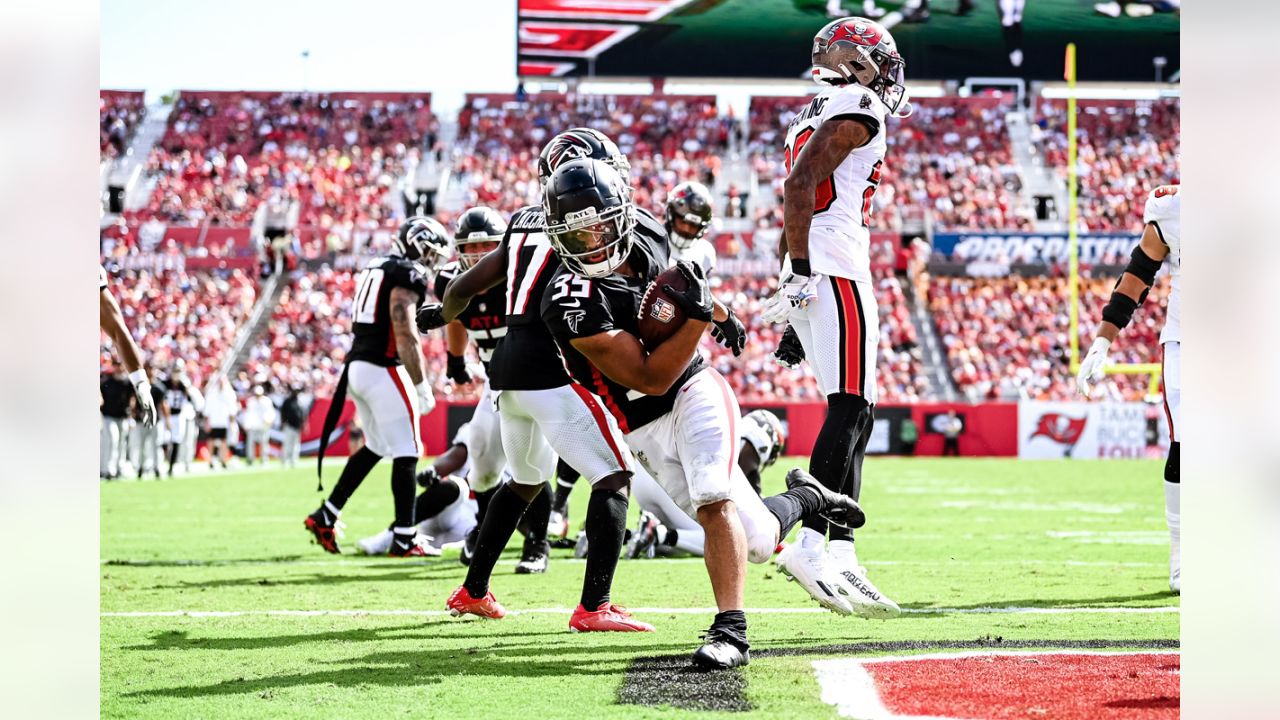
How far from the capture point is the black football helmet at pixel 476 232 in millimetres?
7281

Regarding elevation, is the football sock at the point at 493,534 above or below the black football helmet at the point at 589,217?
below

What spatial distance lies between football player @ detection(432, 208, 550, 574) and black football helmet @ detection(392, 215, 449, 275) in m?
0.81

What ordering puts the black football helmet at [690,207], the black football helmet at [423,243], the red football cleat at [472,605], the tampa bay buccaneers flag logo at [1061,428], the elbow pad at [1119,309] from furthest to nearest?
1. the tampa bay buccaneers flag logo at [1061,428]
2. the black football helmet at [423,243]
3. the black football helmet at [690,207]
4. the elbow pad at [1119,309]
5. the red football cleat at [472,605]

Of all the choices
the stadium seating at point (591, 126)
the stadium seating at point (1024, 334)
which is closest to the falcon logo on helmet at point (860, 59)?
the stadium seating at point (1024, 334)

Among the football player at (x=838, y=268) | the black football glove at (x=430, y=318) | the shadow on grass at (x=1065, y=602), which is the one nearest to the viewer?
the football player at (x=838, y=268)

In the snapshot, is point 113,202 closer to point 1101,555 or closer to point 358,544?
point 358,544

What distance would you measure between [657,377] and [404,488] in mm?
4371

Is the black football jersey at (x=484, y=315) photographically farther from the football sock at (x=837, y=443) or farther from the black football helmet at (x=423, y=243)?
the football sock at (x=837, y=443)

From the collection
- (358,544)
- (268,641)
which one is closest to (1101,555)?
(358,544)

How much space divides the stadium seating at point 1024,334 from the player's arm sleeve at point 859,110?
74.9 feet

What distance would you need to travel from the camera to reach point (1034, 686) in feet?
12.7

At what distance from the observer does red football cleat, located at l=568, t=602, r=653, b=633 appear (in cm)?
524

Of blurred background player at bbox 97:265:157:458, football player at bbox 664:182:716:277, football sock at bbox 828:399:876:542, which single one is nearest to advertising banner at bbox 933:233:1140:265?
football player at bbox 664:182:716:277

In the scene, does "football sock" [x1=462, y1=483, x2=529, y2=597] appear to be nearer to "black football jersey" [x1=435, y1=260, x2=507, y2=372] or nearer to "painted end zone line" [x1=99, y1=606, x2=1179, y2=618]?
"painted end zone line" [x1=99, y1=606, x2=1179, y2=618]
